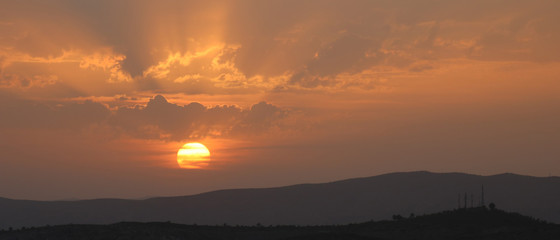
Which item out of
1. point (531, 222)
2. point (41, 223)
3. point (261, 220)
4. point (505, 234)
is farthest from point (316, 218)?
point (505, 234)

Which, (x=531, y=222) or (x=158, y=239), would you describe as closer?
(x=158, y=239)

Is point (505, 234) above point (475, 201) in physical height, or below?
below

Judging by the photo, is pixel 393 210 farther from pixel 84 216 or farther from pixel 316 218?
pixel 84 216

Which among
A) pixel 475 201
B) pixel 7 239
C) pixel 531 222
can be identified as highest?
pixel 475 201

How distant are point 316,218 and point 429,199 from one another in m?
32.5

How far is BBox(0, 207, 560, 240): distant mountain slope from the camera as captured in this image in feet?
184

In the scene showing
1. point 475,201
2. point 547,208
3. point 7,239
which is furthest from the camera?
point 475,201

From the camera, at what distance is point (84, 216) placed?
198 metres

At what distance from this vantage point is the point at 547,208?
6373 inches

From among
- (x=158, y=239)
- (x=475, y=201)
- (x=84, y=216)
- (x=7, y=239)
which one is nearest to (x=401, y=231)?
(x=158, y=239)

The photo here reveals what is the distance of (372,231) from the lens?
6731 centimetres

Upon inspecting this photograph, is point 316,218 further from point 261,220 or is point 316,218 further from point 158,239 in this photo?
point 158,239

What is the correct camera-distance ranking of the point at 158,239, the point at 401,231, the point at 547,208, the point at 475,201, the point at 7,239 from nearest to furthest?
the point at 158,239 < the point at 7,239 < the point at 401,231 < the point at 547,208 < the point at 475,201

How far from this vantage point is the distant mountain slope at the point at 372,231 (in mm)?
56125
